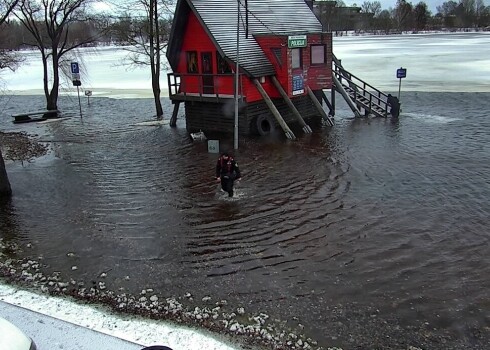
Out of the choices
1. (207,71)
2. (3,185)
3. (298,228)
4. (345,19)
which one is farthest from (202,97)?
(345,19)

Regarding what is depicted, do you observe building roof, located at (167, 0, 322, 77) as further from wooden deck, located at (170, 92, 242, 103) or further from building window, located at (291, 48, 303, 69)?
wooden deck, located at (170, 92, 242, 103)

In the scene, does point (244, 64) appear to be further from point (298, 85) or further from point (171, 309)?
point (171, 309)

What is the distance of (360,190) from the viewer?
13297mm

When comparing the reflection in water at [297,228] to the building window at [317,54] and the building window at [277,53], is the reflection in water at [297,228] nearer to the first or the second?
the building window at [277,53]

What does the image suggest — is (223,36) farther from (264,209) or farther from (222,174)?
(264,209)

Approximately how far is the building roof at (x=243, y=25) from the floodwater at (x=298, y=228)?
361 cm

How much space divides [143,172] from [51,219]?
437 centimetres

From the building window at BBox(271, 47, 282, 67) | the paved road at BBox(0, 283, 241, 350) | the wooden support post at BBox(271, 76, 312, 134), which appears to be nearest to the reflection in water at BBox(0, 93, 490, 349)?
the paved road at BBox(0, 283, 241, 350)

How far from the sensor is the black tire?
69.2 feet

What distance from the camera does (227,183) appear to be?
12.9 metres

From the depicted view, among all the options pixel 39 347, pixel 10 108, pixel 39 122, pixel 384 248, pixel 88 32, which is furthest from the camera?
pixel 88 32

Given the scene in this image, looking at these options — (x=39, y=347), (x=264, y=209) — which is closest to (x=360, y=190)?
(x=264, y=209)

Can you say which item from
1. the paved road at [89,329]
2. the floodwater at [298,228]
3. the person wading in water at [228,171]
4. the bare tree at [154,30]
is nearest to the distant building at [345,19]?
the bare tree at [154,30]

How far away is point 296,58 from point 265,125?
3.44 metres
